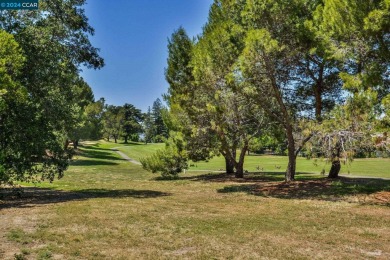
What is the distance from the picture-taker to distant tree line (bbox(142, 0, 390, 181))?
53.4 feet

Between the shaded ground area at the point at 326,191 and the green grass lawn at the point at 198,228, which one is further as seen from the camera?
the shaded ground area at the point at 326,191

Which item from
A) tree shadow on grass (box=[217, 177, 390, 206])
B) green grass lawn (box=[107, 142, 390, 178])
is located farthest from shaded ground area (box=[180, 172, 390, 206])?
green grass lawn (box=[107, 142, 390, 178])

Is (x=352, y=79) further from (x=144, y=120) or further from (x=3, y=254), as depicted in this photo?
(x=144, y=120)

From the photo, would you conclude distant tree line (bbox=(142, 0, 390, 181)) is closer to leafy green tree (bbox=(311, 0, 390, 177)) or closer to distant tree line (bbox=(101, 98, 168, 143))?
leafy green tree (bbox=(311, 0, 390, 177))

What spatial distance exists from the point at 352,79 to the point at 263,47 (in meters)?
4.70

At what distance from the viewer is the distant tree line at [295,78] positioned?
16.3 metres

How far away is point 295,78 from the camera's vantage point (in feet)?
77.7

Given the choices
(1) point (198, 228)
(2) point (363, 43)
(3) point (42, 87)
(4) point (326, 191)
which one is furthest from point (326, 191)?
(3) point (42, 87)

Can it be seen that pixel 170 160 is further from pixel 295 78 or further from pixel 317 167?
pixel 317 167

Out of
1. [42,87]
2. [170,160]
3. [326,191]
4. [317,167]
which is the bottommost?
[326,191]

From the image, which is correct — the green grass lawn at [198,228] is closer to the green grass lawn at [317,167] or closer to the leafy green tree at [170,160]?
the green grass lawn at [317,167]

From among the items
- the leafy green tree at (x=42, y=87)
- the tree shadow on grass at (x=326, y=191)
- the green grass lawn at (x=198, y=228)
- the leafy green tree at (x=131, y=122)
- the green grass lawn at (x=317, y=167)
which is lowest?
the green grass lawn at (x=198, y=228)

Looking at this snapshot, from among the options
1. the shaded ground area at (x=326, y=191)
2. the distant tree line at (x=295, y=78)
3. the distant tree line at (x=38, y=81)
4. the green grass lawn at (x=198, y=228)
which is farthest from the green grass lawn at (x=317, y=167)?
the distant tree line at (x=38, y=81)

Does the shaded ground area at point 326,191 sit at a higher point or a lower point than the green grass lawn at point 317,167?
lower
